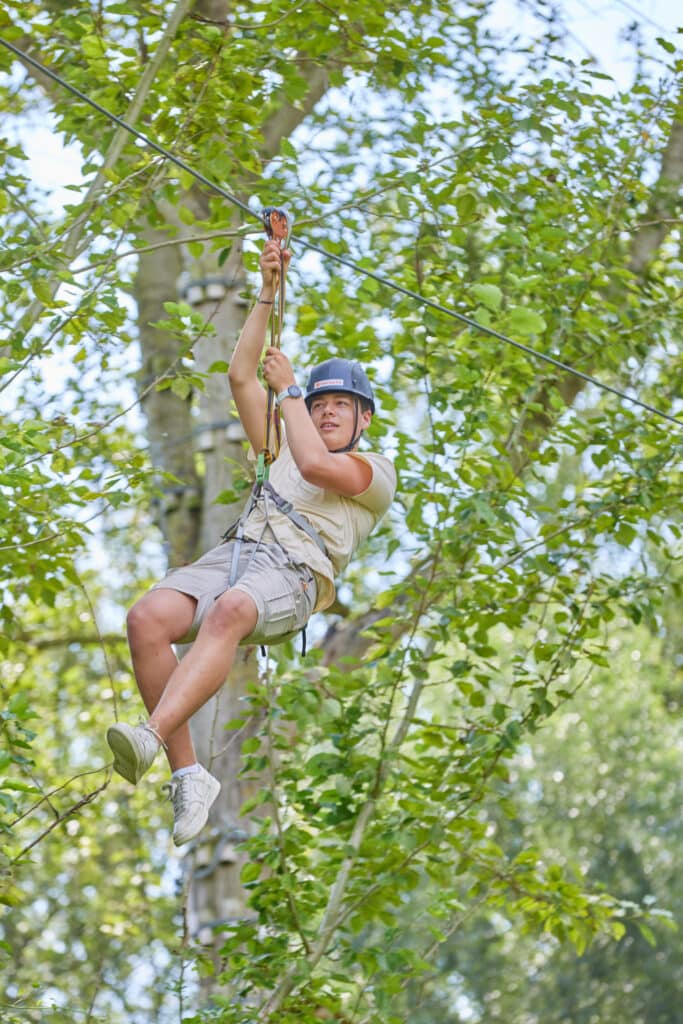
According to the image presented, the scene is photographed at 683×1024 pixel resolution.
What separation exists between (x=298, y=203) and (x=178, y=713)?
369 centimetres

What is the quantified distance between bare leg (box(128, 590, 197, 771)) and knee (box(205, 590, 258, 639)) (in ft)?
A: 0.40

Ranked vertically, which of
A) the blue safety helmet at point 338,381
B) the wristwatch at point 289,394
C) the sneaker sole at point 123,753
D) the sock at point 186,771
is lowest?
the sneaker sole at point 123,753

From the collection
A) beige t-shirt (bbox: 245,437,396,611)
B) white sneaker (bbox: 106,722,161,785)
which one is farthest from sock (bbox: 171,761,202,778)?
beige t-shirt (bbox: 245,437,396,611)

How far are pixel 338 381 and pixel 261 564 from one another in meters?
0.68

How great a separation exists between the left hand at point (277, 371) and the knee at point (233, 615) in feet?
2.08

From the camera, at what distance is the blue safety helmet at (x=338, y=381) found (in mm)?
4215

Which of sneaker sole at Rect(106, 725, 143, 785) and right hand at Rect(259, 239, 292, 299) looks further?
right hand at Rect(259, 239, 292, 299)

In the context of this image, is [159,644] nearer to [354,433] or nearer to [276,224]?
[354,433]

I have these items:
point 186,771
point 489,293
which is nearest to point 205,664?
point 186,771

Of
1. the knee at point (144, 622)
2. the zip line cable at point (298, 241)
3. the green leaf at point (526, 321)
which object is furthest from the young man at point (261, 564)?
the green leaf at point (526, 321)

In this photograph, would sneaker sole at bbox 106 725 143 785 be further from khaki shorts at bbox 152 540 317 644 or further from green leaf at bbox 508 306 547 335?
green leaf at bbox 508 306 547 335

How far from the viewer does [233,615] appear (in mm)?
3586

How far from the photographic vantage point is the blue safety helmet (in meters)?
4.21

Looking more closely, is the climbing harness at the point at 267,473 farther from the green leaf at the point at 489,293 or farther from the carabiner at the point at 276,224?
the green leaf at the point at 489,293
